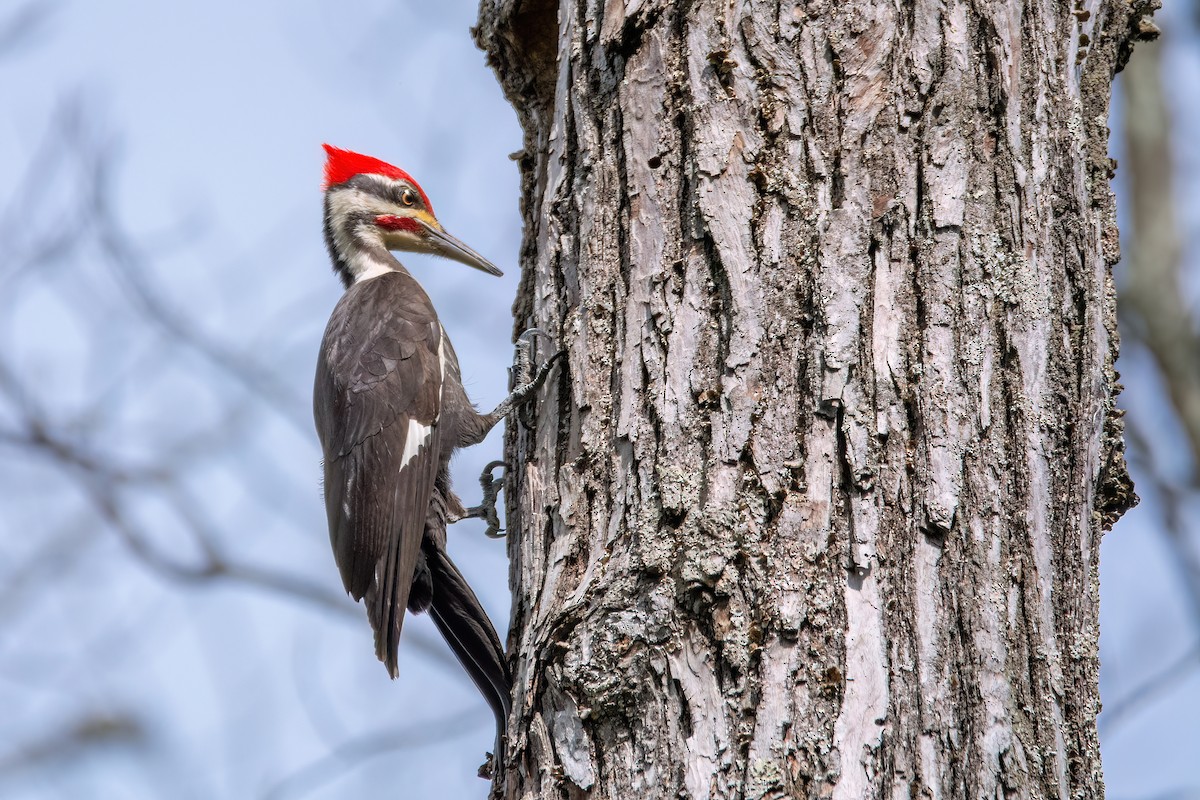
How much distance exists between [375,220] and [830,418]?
9.35 ft

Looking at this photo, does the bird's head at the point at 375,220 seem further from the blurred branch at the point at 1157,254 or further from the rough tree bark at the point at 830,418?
the blurred branch at the point at 1157,254

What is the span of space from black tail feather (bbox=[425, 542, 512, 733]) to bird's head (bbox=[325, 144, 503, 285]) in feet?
4.98

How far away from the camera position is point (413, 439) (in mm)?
3307

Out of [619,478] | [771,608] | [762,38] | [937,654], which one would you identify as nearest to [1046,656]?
[937,654]

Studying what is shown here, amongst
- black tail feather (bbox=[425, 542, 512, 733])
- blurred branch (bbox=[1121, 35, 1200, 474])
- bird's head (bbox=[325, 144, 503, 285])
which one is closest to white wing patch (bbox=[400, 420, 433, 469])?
black tail feather (bbox=[425, 542, 512, 733])

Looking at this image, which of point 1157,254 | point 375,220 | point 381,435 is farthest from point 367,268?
point 1157,254

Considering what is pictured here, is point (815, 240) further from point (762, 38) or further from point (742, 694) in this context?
point (742, 694)

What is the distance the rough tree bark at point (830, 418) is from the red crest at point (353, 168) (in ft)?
7.46

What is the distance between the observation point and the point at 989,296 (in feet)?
6.18

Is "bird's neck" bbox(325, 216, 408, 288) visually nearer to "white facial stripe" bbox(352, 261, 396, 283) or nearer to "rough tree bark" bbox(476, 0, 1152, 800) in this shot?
"white facial stripe" bbox(352, 261, 396, 283)

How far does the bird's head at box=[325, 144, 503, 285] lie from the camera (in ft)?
14.0

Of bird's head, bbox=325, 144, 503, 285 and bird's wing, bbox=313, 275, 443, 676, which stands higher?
bird's head, bbox=325, 144, 503, 285

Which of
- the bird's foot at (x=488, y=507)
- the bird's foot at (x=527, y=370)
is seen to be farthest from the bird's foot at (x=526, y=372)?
the bird's foot at (x=488, y=507)

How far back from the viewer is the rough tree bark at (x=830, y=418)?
1706 millimetres
